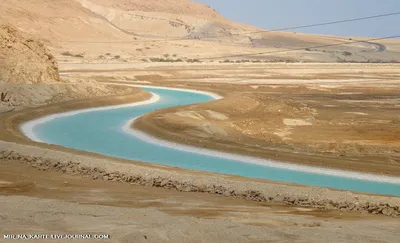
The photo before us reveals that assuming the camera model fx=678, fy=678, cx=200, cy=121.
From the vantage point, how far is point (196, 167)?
59.6 ft

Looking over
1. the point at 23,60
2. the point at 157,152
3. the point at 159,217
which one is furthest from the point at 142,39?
the point at 159,217

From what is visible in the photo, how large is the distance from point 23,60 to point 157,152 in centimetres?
1623

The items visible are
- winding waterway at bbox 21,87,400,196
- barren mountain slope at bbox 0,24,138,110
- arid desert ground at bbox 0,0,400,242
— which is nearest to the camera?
arid desert ground at bbox 0,0,400,242

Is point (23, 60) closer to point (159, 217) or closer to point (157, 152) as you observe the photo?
point (157, 152)

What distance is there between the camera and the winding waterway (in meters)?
16.8

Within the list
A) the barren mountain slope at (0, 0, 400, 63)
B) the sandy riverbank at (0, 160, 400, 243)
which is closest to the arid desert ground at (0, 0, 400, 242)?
the sandy riverbank at (0, 160, 400, 243)

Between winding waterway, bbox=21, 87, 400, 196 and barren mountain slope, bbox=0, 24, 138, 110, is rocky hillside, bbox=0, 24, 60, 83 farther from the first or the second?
winding waterway, bbox=21, 87, 400, 196

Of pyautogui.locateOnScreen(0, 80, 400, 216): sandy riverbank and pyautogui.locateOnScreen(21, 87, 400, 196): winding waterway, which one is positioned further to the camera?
pyautogui.locateOnScreen(21, 87, 400, 196): winding waterway

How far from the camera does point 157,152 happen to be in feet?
67.6

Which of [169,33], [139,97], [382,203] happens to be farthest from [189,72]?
[169,33]

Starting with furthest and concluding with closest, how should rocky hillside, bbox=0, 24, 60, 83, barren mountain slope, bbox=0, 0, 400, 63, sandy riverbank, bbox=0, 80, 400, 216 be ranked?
barren mountain slope, bbox=0, 0, 400, 63 < rocky hillside, bbox=0, 24, 60, 83 < sandy riverbank, bbox=0, 80, 400, 216

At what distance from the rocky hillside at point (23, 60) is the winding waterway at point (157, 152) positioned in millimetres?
4015

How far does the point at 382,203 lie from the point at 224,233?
4684mm

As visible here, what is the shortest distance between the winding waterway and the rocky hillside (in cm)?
402
